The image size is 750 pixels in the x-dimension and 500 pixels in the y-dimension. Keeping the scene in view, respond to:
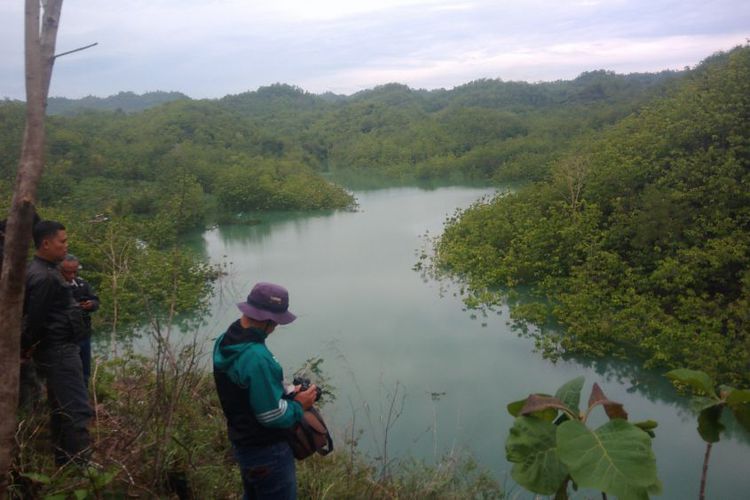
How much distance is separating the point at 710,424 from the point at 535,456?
0.32 meters

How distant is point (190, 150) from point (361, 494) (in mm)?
19354

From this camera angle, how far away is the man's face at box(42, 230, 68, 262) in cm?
221

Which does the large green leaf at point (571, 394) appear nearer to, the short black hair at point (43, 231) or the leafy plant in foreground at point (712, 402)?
the leafy plant in foreground at point (712, 402)

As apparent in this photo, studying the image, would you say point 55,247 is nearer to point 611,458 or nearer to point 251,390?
point 251,390

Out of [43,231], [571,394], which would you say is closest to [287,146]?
[43,231]

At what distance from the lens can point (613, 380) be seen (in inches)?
216

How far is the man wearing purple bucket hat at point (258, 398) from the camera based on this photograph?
5.43 ft

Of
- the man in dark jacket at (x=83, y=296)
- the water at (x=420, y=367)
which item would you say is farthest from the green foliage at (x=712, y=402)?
the man in dark jacket at (x=83, y=296)

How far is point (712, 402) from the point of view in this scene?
2.95ft

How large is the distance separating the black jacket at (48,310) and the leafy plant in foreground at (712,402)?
220 cm

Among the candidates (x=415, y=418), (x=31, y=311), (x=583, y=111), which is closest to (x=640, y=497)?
(x=31, y=311)

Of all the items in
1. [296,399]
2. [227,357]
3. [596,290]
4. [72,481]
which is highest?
[227,357]

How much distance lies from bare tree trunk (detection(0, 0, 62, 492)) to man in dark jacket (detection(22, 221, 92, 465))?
875 millimetres

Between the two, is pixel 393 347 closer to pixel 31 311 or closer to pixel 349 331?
pixel 349 331
